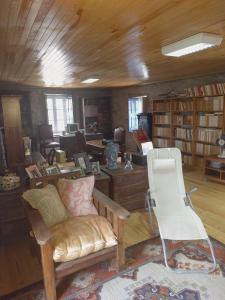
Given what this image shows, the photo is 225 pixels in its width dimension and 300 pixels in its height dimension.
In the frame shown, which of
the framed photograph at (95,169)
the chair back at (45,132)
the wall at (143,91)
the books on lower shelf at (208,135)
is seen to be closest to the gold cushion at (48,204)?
the framed photograph at (95,169)

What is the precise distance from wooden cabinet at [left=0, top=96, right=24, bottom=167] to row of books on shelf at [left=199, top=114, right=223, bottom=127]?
12.5 ft

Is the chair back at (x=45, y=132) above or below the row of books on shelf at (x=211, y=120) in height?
below

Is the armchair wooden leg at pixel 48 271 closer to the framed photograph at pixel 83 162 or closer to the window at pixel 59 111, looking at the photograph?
the framed photograph at pixel 83 162

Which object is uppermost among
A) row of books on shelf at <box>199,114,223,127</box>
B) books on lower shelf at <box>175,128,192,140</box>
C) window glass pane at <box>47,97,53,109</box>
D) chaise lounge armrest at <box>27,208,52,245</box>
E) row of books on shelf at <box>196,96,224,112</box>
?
window glass pane at <box>47,97,53,109</box>

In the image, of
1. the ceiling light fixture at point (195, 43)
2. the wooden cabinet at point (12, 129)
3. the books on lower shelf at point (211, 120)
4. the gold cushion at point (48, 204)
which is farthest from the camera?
the books on lower shelf at point (211, 120)

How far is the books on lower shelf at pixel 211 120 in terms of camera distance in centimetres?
483

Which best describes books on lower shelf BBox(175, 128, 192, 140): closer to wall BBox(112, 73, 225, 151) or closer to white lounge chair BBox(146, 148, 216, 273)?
wall BBox(112, 73, 225, 151)

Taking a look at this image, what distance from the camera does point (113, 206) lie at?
2098 millimetres

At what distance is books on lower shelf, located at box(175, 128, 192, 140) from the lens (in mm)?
5580

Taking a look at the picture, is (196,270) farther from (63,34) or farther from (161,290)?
(63,34)

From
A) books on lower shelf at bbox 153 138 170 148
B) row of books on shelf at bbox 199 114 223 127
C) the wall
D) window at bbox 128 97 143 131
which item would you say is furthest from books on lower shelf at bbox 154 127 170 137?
window at bbox 128 97 143 131

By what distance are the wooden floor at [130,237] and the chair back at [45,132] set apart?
4.64 meters

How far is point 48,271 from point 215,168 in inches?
146

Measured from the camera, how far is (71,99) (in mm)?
7828
